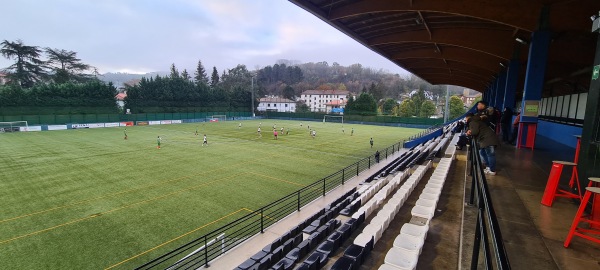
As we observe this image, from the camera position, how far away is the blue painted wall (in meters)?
12.2

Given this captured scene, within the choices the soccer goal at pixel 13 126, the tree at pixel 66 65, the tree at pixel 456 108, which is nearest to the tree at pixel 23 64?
the tree at pixel 66 65

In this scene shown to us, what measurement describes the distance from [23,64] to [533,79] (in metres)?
89.9

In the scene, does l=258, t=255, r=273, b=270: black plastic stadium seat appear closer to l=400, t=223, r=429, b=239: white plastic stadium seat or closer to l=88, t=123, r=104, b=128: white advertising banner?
l=400, t=223, r=429, b=239: white plastic stadium seat

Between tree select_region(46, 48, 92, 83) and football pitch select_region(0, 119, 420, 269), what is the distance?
53.3 meters

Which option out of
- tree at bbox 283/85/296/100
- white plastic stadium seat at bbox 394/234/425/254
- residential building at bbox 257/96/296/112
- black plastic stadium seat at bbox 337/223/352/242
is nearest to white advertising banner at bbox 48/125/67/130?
black plastic stadium seat at bbox 337/223/352/242

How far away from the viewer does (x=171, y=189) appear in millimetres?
15711

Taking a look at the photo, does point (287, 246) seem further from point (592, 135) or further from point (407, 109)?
point (407, 109)

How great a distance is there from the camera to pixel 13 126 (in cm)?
4588

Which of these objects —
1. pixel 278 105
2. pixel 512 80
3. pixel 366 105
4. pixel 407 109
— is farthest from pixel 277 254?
pixel 278 105

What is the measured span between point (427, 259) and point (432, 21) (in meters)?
12.7

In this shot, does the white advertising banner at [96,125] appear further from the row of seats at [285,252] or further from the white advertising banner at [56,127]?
the row of seats at [285,252]

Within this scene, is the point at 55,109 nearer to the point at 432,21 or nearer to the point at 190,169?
the point at 190,169

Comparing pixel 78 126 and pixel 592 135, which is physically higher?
pixel 592 135

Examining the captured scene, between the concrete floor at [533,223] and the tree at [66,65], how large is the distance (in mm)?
90373
